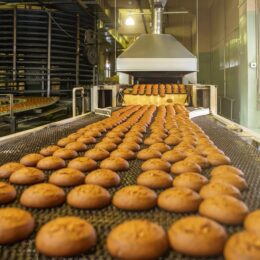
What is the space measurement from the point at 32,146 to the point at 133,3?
25.7ft

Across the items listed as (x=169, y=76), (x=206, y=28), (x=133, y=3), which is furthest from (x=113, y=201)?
(x=206, y=28)

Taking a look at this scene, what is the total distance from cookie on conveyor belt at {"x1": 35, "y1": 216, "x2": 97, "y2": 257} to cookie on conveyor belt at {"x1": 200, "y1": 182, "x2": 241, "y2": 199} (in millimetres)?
407

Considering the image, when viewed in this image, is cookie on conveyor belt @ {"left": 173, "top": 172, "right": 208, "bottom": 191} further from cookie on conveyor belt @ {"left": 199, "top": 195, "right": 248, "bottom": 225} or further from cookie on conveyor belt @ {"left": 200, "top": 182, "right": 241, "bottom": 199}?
cookie on conveyor belt @ {"left": 199, "top": 195, "right": 248, "bottom": 225}

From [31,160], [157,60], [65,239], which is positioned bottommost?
[65,239]

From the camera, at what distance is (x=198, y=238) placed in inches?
30.8

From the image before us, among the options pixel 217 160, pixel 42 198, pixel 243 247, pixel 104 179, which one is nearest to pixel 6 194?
pixel 42 198

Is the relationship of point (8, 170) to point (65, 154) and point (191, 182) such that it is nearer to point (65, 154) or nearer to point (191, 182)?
point (65, 154)

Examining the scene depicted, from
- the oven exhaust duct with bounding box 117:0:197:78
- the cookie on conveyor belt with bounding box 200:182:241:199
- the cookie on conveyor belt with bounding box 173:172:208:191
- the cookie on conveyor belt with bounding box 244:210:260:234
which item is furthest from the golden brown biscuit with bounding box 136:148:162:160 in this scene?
the oven exhaust duct with bounding box 117:0:197:78

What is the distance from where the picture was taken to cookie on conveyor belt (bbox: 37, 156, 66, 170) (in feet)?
4.95

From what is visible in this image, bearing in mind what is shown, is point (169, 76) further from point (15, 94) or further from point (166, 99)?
point (15, 94)

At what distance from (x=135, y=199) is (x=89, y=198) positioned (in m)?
0.14

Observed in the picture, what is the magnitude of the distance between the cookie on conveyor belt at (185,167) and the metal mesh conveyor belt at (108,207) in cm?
5

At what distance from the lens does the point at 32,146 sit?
2.03 meters

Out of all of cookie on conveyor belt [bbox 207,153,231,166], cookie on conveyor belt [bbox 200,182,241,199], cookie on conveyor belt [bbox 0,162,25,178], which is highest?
cookie on conveyor belt [bbox 207,153,231,166]
